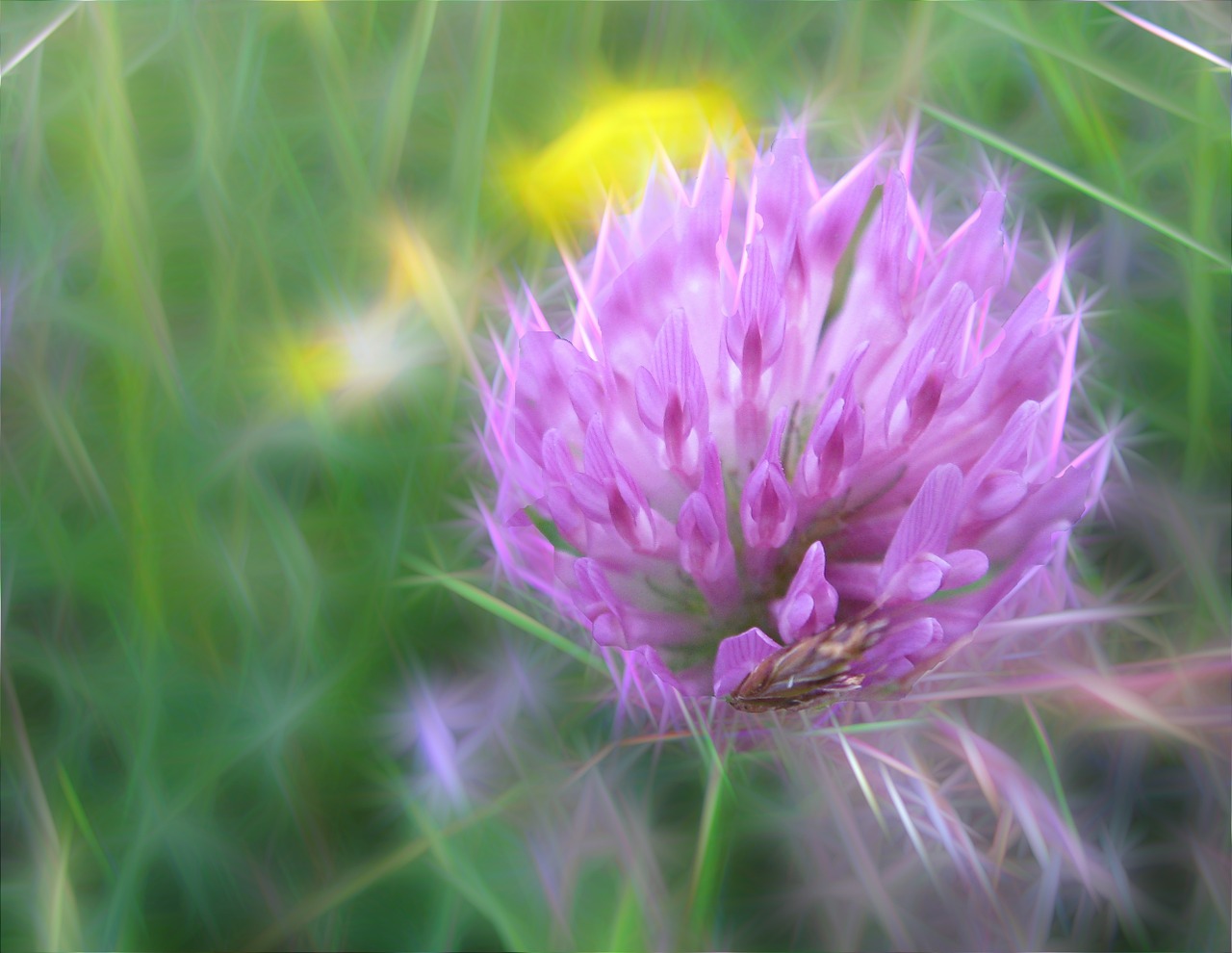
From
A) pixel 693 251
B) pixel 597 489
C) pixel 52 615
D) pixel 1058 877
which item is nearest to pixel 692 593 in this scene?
pixel 597 489

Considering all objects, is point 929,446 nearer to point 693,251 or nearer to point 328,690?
point 693,251

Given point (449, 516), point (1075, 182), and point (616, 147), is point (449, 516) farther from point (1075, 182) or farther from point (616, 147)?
point (1075, 182)

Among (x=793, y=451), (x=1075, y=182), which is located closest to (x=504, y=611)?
(x=793, y=451)

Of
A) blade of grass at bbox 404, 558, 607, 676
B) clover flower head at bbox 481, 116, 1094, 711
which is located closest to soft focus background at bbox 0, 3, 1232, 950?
blade of grass at bbox 404, 558, 607, 676

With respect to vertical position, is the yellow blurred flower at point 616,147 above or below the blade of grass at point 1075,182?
above

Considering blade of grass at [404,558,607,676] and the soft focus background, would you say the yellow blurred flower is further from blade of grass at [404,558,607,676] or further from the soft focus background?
blade of grass at [404,558,607,676]

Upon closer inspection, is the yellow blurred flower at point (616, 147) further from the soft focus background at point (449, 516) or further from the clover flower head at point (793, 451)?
the clover flower head at point (793, 451)

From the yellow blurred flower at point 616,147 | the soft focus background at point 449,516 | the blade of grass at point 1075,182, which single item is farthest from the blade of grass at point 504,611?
the blade of grass at point 1075,182
